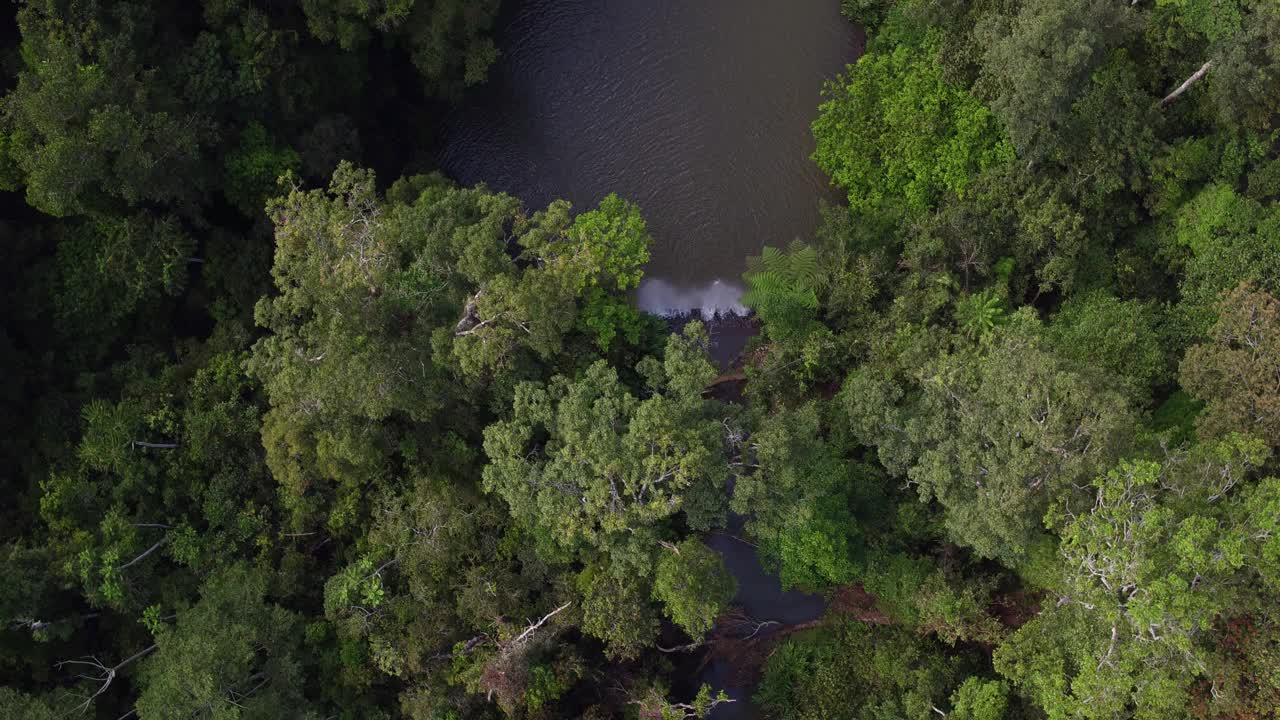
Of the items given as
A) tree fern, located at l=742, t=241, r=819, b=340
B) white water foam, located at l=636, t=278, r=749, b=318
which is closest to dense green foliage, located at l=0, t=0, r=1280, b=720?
tree fern, located at l=742, t=241, r=819, b=340

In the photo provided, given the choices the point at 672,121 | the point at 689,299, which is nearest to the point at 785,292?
the point at 689,299

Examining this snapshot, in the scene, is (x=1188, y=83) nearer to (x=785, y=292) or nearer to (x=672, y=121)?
(x=785, y=292)

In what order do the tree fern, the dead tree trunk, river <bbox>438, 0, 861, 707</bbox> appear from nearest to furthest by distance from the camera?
the dead tree trunk → the tree fern → river <bbox>438, 0, 861, 707</bbox>

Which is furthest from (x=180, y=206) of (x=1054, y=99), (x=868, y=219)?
(x=1054, y=99)

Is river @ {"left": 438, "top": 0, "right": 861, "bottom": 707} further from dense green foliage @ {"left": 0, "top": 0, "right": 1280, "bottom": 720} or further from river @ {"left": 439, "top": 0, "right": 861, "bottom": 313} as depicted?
dense green foliage @ {"left": 0, "top": 0, "right": 1280, "bottom": 720}

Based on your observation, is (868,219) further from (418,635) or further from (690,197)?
(418,635)

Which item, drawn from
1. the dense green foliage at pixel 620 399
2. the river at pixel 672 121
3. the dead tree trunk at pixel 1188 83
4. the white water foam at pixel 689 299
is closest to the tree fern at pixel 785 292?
the dense green foliage at pixel 620 399

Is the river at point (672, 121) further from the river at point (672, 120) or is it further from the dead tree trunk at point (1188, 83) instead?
the dead tree trunk at point (1188, 83)
